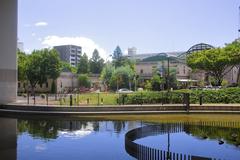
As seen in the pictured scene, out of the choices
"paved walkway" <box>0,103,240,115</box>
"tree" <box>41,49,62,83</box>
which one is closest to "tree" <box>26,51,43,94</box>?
"tree" <box>41,49,62,83</box>

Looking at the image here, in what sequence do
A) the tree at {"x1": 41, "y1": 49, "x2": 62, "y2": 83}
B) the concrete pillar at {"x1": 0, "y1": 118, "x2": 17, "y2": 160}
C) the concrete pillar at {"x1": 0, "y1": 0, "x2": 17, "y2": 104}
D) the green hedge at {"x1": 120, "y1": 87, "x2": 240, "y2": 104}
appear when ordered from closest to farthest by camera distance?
the concrete pillar at {"x1": 0, "y1": 118, "x2": 17, "y2": 160}, the concrete pillar at {"x1": 0, "y1": 0, "x2": 17, "y2": 104}, the green hedge at {"x1": 120, "y1": 87, "x2": 240, "y2": 104}, the tree at {"x1": 41, "y1": 49, "x2": 62, "y2": 83}

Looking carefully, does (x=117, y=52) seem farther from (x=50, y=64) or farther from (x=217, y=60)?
(x=217, y=60)

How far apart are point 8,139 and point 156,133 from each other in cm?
940

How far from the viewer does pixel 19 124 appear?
97.9 ft

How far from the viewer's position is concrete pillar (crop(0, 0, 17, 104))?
135 ft

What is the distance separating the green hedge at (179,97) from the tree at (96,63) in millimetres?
106221

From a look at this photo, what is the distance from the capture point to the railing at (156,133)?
570 inches

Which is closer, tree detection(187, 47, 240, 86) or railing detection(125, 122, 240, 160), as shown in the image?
railing detection(125, 122, 240, 160)

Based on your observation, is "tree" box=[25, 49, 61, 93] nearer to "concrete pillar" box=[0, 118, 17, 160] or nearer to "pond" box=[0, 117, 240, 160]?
"concrete pillar" box=[0, 118, 17, 160]

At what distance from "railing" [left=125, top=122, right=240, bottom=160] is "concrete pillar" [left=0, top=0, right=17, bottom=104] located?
844 inches

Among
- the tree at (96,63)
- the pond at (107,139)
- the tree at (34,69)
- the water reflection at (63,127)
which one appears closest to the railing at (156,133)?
the pond at (107,139)

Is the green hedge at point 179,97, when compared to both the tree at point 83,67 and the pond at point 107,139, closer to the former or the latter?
the pond at point 107,139

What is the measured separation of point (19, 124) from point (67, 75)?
6509cm

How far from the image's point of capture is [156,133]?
25234 millimetres
